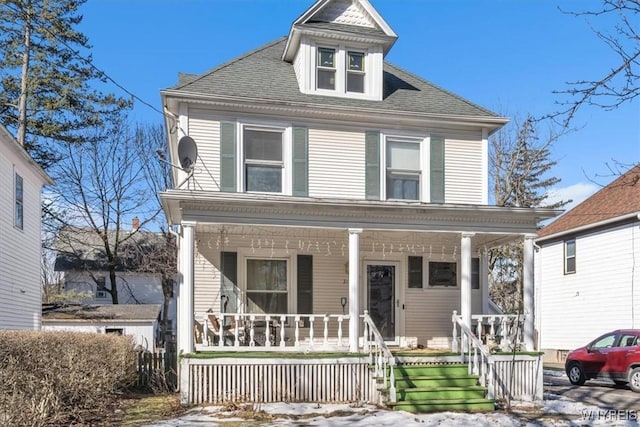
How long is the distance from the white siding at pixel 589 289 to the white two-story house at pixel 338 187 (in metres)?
7.78

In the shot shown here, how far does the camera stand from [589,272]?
2017 centimetres

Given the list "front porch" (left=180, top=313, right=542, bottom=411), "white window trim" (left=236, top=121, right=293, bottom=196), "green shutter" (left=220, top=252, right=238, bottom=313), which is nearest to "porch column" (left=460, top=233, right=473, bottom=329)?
"front porch" (left=180, top=313, right=542, bottom=411)

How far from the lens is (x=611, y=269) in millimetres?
19031

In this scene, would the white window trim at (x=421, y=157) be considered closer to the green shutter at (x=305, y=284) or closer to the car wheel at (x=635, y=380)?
the green shutter at (x=305, y=284)

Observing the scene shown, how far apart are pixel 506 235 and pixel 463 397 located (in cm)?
351

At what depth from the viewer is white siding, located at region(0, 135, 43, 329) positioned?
15031mm

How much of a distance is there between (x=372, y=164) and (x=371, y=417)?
5.38 metres

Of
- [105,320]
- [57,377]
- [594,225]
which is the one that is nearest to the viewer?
[57,377]

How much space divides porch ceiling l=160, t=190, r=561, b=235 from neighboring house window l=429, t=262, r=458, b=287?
2098mm

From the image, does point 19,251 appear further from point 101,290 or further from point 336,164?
point 101,290

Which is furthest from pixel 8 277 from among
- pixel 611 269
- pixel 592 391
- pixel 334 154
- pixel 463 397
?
pixel 611 269

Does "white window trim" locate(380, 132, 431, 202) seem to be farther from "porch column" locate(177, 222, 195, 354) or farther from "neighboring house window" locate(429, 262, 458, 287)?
"porch column" locate(177, 222, 195, 354)

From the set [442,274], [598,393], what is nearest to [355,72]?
[442,274]

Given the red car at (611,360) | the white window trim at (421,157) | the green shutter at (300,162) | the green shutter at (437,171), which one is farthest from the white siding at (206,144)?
the red car at (611,360)
